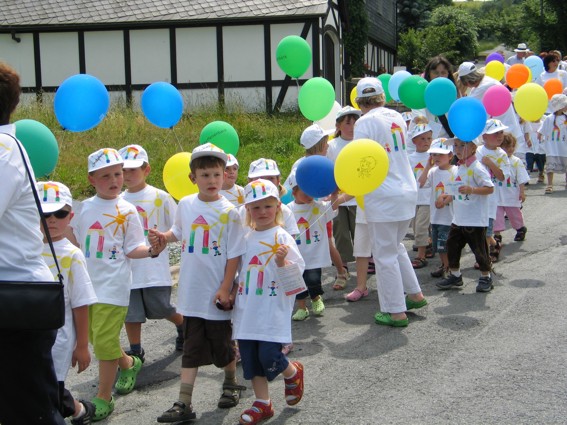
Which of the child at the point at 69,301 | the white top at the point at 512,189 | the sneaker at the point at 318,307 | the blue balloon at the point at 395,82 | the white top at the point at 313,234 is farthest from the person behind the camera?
the blue balloon at the point at 395,82

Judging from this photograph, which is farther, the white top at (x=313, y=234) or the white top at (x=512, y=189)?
the white top at (x=512, y=189)

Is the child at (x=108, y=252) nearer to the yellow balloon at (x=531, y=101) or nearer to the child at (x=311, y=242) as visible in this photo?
the child at (x=311, y=242)

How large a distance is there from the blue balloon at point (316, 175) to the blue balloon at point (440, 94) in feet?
8.79

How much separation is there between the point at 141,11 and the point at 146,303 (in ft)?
58.7

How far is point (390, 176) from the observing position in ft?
21.1

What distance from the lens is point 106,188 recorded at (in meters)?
5.18

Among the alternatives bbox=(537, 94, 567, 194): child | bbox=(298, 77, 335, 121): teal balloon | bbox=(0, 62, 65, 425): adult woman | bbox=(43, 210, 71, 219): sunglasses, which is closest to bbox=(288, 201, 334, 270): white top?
bbox=(298, 77, 335, 121): teal balloon

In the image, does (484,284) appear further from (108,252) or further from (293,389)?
(108,252)

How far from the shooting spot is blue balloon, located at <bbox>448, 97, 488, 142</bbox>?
7488 mm

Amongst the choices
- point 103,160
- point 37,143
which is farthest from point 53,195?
point 37,143

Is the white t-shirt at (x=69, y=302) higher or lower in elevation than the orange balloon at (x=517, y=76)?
lower

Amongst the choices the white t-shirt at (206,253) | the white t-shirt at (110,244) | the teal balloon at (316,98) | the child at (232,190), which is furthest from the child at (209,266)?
the teal balloon at (316,98)

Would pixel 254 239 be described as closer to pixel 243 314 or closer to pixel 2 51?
pixel 243 314

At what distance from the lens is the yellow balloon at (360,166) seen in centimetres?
572
